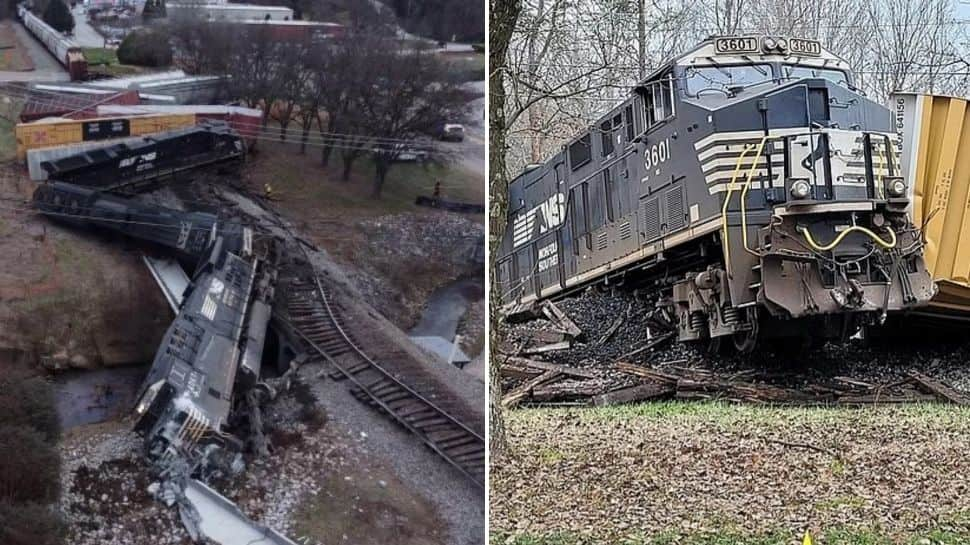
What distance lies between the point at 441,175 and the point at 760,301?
21.0 ft

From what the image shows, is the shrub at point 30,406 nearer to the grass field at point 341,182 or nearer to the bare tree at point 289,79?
the grass field at point 341,182

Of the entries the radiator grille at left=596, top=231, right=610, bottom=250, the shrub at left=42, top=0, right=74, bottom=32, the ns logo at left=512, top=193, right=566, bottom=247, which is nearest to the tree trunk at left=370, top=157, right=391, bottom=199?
the shrub at left=42, top=0, right=74, bottom=32

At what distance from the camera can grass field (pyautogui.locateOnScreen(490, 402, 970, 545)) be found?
578 centimetres

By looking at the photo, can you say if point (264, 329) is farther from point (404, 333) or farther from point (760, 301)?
point (760, 301)

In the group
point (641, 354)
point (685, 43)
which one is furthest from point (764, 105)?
point (685, 43)

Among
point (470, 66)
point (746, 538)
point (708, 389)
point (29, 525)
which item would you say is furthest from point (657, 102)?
point (29, 525)

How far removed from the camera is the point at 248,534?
10.7 ft

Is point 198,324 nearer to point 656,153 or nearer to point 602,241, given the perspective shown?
point 656,153

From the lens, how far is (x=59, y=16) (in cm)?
325

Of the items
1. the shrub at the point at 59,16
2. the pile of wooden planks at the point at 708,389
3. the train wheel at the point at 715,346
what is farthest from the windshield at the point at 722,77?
the shrub at the point at 59,16

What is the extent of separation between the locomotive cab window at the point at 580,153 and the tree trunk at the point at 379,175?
9112 millimetres

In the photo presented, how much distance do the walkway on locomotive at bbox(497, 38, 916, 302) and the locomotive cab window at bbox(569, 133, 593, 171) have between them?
0.12 meters

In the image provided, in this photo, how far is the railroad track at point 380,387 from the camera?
3.47 m

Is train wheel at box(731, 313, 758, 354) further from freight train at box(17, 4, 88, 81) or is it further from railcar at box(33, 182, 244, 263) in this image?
freight train at box(17, 4, 88, 81)
